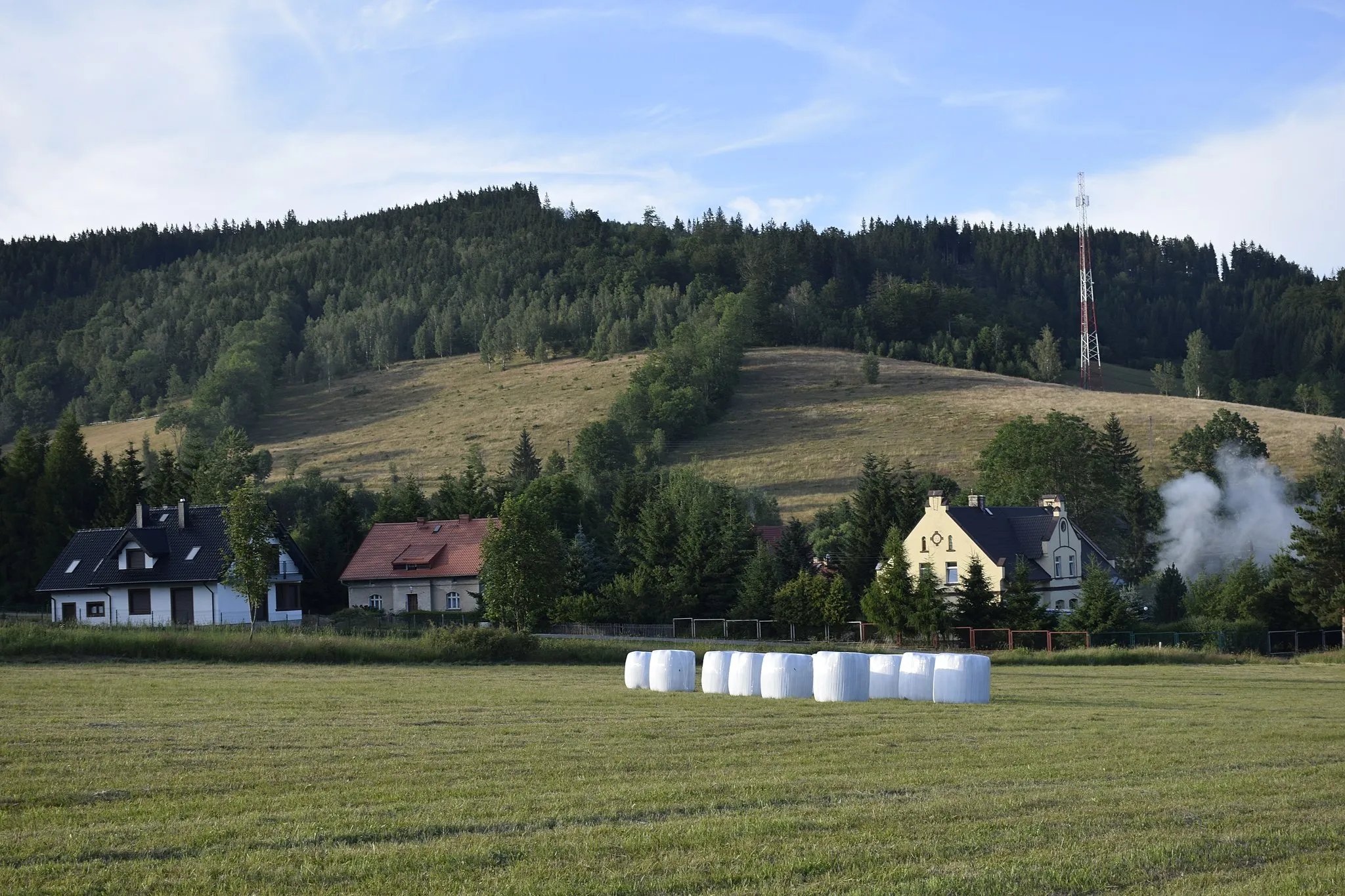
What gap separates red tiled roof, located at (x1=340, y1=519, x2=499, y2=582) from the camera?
261 ft

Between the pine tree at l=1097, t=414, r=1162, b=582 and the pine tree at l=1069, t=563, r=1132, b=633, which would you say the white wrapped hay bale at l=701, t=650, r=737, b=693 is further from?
the pine tree at l=1097, t=414, r=1162, b=582

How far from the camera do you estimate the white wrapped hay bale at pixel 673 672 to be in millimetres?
33125

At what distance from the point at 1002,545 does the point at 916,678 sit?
150 feet

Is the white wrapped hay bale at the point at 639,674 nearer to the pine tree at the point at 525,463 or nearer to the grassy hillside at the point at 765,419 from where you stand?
the grassy hillside at the point at 765,419

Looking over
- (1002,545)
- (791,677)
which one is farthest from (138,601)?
(791,677)

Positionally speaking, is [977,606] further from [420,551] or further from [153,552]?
[153,552]

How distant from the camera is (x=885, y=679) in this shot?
3031 centimetres

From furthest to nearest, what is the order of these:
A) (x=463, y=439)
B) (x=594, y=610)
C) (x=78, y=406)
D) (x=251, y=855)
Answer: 1. (x=78, y=406)
2. (x=463, y=439)
3. (x=594, y=610)
4. (x=251, y=855)

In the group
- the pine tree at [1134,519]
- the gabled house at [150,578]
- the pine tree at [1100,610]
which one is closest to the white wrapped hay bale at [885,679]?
the pine tree at [1100,610]

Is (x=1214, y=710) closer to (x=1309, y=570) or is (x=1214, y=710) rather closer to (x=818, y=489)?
(x=1309, y=570)

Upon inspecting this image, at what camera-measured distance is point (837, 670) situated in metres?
29.5

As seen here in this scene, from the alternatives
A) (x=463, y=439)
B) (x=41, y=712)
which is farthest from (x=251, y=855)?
(x=463, y=439)

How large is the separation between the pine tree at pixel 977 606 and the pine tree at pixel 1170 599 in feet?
43.1

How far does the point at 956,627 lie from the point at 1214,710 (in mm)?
31049
